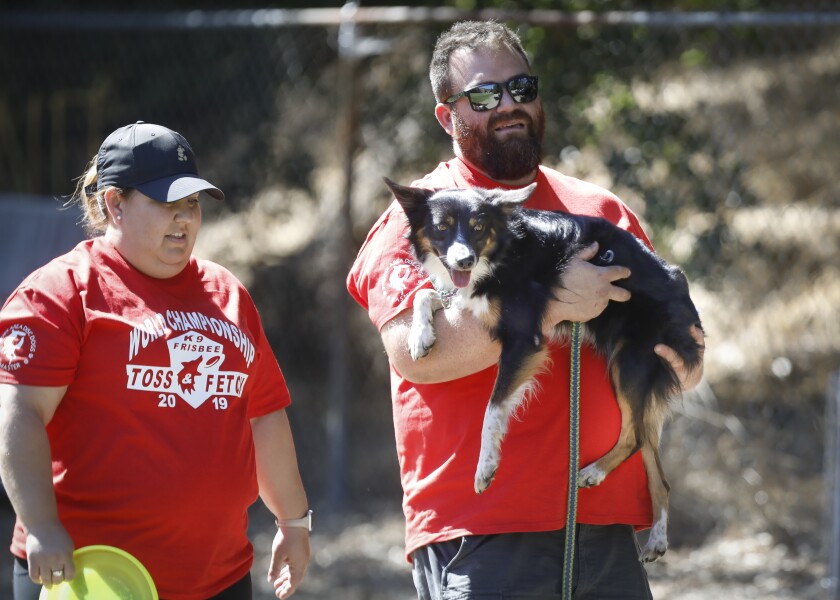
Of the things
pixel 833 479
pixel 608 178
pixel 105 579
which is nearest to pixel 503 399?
pixel 105 579

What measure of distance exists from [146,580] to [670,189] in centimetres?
404

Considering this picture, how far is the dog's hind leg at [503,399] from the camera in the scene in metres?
2.63

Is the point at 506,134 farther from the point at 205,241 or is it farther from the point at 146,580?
the point at 205,241

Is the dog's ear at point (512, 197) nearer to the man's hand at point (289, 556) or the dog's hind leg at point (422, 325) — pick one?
the dog's hind leg at point (422, 325)

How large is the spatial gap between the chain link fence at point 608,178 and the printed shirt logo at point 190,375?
305 cm

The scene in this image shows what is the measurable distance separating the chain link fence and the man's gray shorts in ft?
8.25

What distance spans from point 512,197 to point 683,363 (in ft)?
2.45

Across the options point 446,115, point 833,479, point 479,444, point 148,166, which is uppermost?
point 446,115

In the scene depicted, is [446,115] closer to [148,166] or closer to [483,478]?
[148,166]

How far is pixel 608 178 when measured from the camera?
5883mm

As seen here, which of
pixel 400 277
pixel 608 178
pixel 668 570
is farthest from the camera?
pixel 608 178

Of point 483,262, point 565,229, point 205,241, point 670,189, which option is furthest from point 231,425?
point 205,241

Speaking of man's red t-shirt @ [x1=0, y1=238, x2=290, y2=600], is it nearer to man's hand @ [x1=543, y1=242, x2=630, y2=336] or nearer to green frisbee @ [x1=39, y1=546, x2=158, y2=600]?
green frisbee @ [x1=39, y1=546, x2=158, y2=600]

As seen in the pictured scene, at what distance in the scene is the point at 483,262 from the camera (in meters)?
2.90
